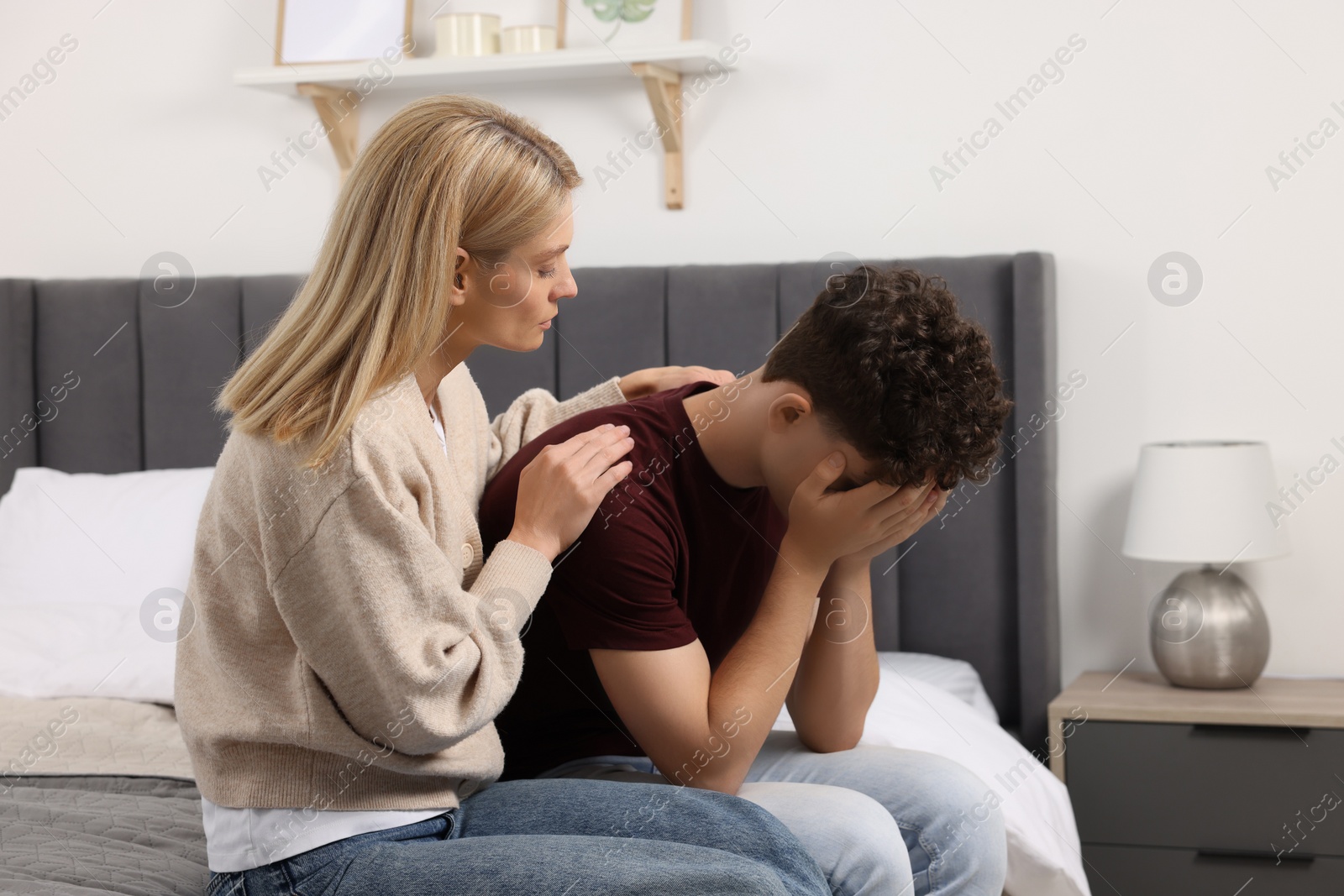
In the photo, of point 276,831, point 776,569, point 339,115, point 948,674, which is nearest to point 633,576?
point 776,569

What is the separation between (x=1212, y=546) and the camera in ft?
6.44

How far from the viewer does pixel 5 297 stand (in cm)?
251

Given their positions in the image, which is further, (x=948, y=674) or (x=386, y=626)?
(x=948, y=674)

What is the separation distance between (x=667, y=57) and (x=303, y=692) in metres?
1.56

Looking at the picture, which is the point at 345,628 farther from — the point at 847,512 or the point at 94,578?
the point at 94,578

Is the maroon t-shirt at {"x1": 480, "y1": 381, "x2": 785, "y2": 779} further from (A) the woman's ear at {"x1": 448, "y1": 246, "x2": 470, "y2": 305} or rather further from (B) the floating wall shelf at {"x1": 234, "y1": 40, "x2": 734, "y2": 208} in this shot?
(B) the floating wall shelf at {"x1": 234, "y1": 40, "x2": 734, "y2": 208}

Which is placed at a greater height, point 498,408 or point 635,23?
point 635,23

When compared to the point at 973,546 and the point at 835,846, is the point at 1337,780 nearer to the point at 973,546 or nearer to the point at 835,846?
the point at 973,546

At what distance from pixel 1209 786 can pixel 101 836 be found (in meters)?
1.63

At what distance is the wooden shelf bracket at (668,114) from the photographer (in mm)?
2229

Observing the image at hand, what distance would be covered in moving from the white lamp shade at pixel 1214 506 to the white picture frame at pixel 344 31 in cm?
171

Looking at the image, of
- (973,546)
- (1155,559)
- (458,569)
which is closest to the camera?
(458,569)

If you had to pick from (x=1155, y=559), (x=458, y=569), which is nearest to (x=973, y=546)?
(x=1155, y=559)

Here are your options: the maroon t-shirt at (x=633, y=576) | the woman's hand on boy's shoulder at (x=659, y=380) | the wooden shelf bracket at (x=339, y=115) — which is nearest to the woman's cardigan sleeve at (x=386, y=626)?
the maroon t-shirt at (x=633, y=576)
